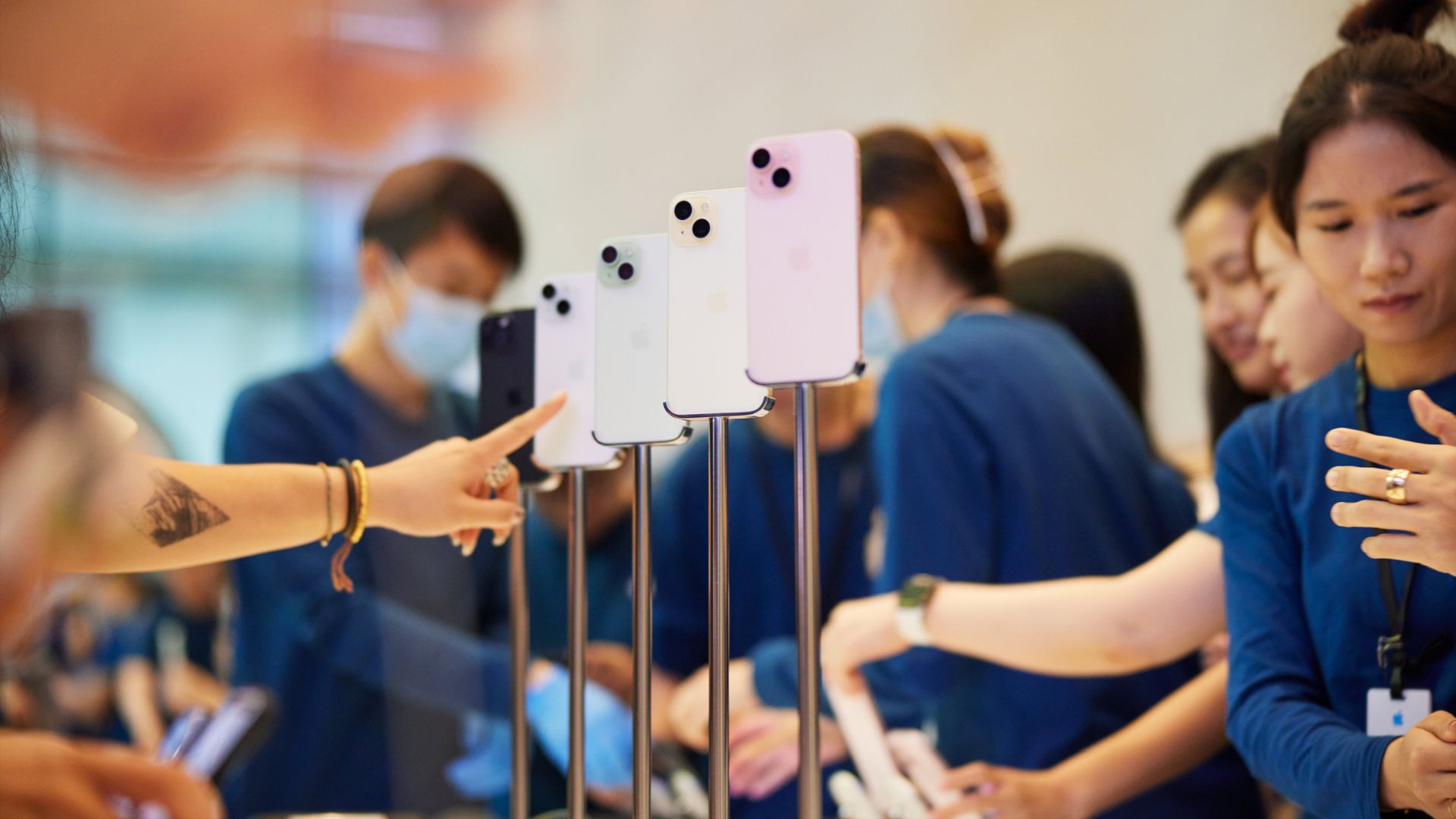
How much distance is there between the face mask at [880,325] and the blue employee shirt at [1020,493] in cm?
22

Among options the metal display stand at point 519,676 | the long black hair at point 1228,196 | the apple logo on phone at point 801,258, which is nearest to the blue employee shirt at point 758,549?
the long black hair at point 1228,196

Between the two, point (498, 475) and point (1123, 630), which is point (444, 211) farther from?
point (1123, 630)

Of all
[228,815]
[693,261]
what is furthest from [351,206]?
[693,261]

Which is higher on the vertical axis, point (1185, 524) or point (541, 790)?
point (1185, 524)

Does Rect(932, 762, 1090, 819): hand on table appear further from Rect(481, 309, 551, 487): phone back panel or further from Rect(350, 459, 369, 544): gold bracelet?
Rect(350, 459, 369, 544): gold bracelet

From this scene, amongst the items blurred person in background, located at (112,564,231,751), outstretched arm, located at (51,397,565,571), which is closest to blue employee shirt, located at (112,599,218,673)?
blurred person in background, located at (112,564,231,751)

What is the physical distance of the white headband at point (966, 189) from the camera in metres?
2.32

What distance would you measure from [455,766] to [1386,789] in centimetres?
206

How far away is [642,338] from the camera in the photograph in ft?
4.28

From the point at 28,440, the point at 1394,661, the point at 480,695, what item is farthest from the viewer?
the point at 480,695

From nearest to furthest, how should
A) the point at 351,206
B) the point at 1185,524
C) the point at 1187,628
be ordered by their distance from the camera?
1. the point at 1187,628
2. the point at 1185,524
3. the point at 351,206

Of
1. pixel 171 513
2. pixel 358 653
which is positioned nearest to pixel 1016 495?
pixel 171 513

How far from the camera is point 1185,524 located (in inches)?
80.8

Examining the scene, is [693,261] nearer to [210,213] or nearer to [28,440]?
[28,440]
